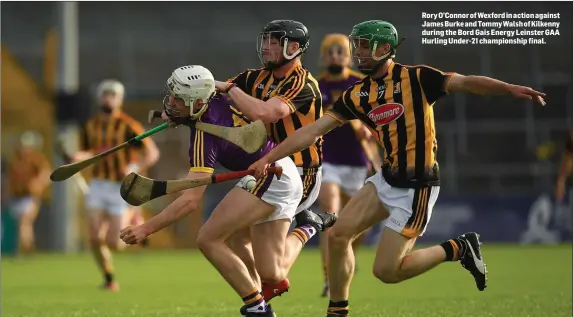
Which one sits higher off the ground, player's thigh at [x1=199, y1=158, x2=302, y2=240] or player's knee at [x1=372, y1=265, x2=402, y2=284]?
player's thigh at [x1=199, y1=158, x2=302, y2=240]

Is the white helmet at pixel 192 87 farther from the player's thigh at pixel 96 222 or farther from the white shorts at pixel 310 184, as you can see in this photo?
the player's thigh at pixel 96 222

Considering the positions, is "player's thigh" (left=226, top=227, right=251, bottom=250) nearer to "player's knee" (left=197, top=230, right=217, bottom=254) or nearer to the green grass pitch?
the green grass pitch

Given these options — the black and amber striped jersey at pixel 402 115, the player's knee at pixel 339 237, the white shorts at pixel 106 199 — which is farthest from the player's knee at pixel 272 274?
the white shorts at pixel 106 199

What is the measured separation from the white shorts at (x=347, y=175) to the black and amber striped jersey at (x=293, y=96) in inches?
115

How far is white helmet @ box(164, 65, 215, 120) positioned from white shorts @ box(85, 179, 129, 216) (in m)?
5.28

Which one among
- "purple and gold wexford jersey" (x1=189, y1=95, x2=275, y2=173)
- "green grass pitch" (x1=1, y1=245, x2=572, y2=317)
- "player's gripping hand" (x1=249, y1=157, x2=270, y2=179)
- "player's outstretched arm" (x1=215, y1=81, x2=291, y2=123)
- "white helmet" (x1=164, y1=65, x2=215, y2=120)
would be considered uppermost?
"white helmet" (x1=164, y1=65, x2=215, y2=120)

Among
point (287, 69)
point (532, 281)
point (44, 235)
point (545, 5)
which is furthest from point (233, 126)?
point (44, 235)

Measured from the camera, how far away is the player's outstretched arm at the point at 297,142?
6777 mm

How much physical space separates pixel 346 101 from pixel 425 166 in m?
0.63

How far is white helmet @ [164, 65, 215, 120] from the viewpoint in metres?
6.77

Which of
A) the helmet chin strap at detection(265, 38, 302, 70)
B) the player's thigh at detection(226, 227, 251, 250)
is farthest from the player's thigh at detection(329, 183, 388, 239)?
the helmet chin strap at detection(265, 38, 302, 70)

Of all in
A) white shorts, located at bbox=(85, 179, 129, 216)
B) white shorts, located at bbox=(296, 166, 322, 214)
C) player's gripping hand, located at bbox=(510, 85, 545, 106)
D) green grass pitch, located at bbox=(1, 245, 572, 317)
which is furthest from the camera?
white shorts, located at bbox=(85, 179, 129, 216)

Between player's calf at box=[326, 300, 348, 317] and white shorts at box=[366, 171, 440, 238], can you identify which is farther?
player's calf at box=[326, 300, 348, 317]

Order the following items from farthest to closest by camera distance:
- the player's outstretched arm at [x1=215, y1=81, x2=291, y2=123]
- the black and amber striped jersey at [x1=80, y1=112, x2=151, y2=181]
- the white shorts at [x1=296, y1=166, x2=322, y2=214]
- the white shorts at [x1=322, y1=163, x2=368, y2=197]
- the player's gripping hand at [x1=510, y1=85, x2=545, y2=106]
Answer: the black and amber striped jersey at [x1=80, y1=112, x2=151, y2=181]
the white shorts at [x1=322, y1=163, x2=368, y2=197]
the white shorts at [x1=296, y1=166, x2=322, y2=214]
the player's outstretched arm at [x1=215, y1=81, x2=291, y2=123]
the player's gripping hand at [x1=510, y1=85, x2=545, y2=106]
